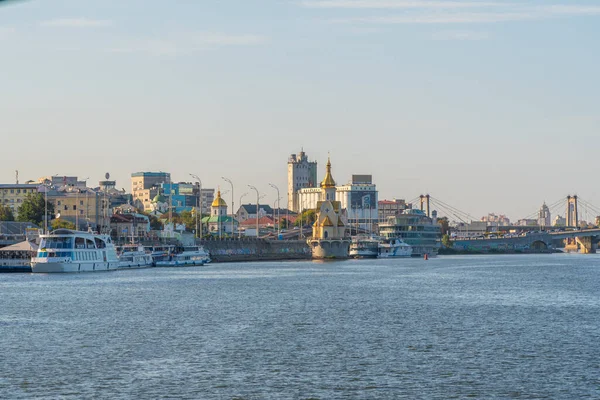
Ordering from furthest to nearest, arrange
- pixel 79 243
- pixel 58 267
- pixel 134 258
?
pixel 134 258 < pixel 79 243 < pixel 58 267

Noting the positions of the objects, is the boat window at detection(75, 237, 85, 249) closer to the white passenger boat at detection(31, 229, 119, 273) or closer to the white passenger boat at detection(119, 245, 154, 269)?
the white passenger boat at detection(31, 229, 119, 273)

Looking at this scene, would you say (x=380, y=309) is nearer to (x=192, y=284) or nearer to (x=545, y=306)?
(x=545, y=306)

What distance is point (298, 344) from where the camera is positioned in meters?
52.2

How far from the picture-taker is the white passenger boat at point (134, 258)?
138 metres

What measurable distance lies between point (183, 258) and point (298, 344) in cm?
10324

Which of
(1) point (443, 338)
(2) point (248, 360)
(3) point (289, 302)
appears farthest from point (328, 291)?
(2) point (248, 360)

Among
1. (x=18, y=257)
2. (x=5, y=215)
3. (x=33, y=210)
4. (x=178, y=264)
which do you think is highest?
(x=33, y=210)

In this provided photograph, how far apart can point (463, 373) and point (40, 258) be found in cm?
8114

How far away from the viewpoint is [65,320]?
63688 millimetres

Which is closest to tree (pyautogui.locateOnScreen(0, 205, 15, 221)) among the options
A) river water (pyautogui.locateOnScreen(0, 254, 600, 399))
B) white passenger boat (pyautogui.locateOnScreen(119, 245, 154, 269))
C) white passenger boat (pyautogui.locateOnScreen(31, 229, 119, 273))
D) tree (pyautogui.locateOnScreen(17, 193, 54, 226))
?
tree (pyautogui.locateOnScreen(17, 193, 54, 226))

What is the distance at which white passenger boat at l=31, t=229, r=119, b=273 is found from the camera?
383ft

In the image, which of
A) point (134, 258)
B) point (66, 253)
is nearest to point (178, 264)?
point (134, 258)

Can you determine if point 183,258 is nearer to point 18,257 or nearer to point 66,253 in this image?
point 18,257

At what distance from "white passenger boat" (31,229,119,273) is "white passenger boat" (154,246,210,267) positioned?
86.4 ft
